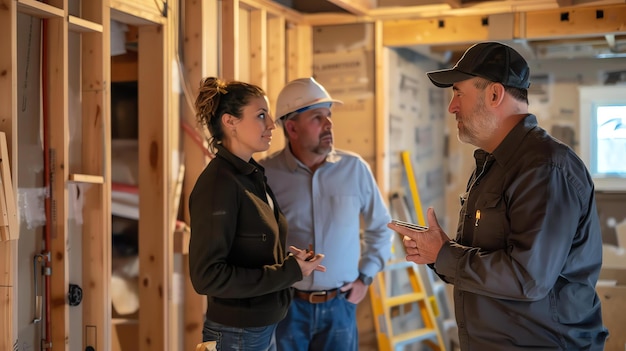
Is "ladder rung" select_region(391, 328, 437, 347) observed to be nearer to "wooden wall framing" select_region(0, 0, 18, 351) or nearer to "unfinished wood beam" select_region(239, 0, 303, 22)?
"unfinished wood beam" select_region(239, 0, 303, 22)

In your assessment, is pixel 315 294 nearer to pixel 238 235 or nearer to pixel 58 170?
pixel 238 235

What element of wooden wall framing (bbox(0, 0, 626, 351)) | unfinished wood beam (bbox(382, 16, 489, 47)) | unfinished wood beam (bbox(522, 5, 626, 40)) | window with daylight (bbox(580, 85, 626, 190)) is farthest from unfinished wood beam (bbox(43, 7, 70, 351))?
window with daylight (bbox(580, 85, 626, 190))

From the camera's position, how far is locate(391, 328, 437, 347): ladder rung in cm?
486

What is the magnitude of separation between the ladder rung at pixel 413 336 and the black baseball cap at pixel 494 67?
273 centimetres

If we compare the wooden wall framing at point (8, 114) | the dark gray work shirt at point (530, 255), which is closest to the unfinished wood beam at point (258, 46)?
the wooden wall framing at point (8, 114)

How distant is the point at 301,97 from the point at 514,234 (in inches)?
64.6

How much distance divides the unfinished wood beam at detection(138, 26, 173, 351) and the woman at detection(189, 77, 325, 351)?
0.77m

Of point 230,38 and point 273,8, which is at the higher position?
point 273,8

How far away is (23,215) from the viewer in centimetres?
293

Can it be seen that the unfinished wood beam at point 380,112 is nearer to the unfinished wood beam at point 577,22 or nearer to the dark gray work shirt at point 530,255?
the unfinished wood beam at point 577,22

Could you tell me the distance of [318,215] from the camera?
3.61 m

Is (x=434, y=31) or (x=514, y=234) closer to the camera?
(x=514, y=234)

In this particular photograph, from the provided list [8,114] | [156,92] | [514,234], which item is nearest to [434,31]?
[156,92]

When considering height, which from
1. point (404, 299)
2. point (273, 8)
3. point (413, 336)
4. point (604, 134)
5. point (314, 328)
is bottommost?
point (413, 336)
